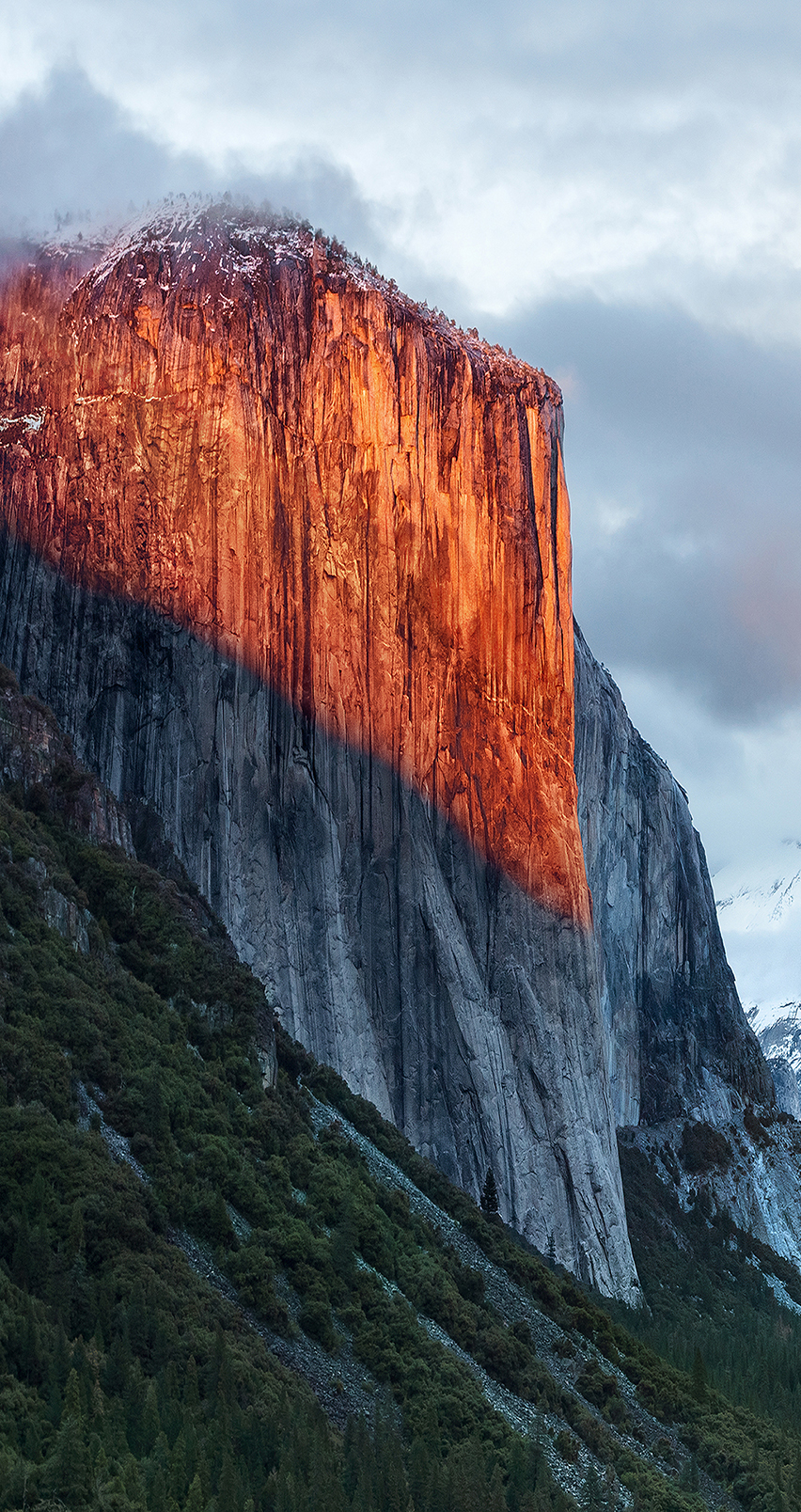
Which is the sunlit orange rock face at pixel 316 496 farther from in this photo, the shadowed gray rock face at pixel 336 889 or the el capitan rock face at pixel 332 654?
the shadowed gray rock face at pixel 336 889

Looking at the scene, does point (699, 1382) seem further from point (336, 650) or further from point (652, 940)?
point (652, 940)

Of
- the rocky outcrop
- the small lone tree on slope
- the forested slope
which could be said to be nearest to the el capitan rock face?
the small lone tree on slope

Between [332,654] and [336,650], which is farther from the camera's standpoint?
[336,650]

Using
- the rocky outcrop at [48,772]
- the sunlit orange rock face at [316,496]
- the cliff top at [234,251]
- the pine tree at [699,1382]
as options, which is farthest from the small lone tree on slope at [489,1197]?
the cliff top at [234,251]

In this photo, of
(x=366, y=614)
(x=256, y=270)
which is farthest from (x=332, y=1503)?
(x=256, y=270)

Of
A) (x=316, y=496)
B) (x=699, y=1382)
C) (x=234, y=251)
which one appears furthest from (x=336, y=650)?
(x=699, y=1382)

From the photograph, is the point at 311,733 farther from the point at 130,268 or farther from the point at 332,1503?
the point at 332,1503
